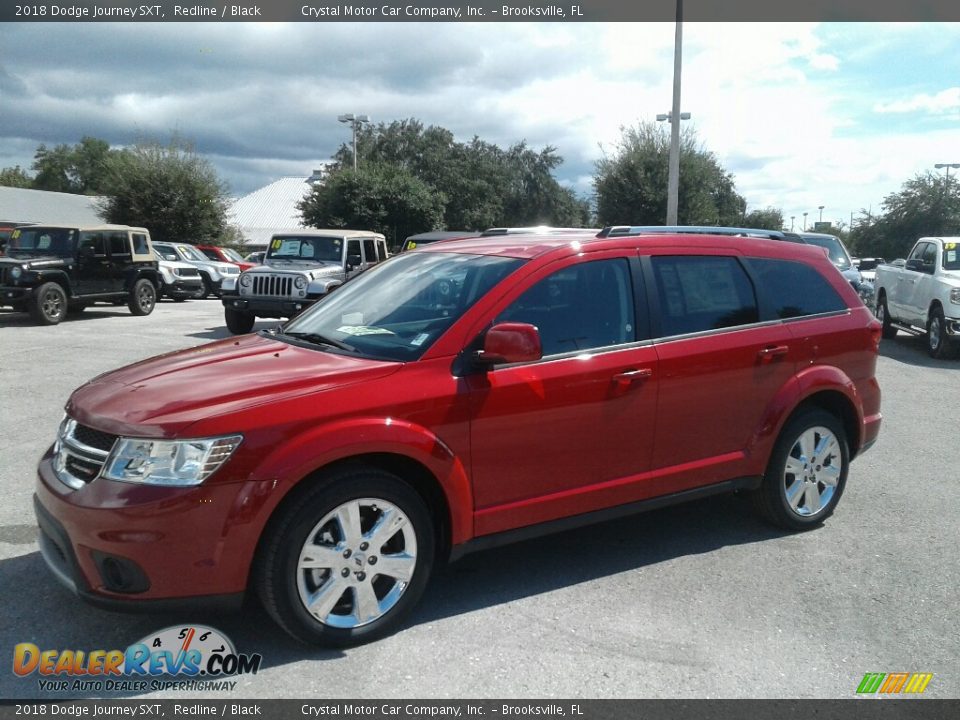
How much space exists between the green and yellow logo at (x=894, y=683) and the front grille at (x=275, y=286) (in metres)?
11.5

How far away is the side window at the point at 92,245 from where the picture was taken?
16.4m

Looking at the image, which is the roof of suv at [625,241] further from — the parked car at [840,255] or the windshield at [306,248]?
the parked car at [840,255]

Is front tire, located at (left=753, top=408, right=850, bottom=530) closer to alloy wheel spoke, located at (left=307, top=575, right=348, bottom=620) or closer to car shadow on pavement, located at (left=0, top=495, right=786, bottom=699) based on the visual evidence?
car shadow on pavement, located at (left=0, top=495, right=786, bottom=699)

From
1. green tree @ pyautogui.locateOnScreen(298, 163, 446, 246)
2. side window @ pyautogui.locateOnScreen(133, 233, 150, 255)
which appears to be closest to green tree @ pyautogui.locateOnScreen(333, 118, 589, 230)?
green tree @ pyautogui.locateOnScreen(298, 163, 446, 246)

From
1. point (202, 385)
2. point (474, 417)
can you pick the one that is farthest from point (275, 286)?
point (474, 417)

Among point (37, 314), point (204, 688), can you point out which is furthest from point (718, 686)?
point (37, 314)

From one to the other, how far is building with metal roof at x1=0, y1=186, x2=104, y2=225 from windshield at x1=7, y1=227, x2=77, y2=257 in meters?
32.1

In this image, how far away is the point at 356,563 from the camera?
351 centimetres

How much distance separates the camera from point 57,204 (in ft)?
163

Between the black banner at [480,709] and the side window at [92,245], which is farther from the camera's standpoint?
the side window at [92,245]

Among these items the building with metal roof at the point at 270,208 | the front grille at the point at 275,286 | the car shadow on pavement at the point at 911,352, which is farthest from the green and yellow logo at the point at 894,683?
the building with metal roof at the point at 270,208

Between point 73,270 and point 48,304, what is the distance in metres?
0.94

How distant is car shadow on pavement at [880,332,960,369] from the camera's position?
13.0 m

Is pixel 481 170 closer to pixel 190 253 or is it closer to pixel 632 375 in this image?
pixel 190 253
